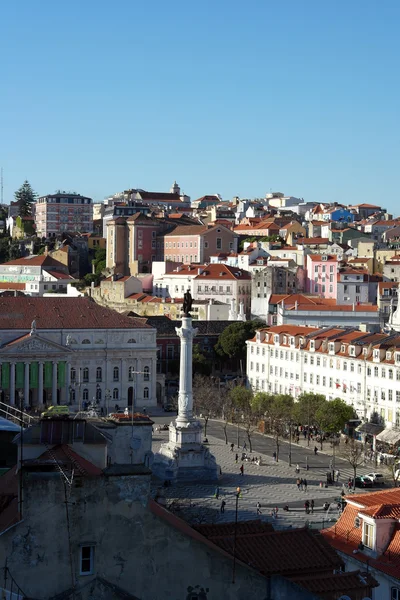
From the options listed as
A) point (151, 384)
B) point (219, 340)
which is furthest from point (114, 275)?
point (151, 384)

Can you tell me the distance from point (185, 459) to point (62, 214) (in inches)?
4536

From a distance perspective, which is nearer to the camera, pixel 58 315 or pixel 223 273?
pixel 58 315

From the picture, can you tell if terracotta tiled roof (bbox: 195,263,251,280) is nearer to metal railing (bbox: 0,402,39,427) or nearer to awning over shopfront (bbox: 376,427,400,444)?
awning over shopfront (bbox: 376,427,400,444)

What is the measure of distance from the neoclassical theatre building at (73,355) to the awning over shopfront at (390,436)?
2387 centimetres

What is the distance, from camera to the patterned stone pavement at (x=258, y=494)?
4275 centimetres

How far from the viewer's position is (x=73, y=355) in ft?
274

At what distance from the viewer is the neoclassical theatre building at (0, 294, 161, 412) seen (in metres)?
81.4

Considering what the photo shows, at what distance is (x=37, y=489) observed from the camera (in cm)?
1602

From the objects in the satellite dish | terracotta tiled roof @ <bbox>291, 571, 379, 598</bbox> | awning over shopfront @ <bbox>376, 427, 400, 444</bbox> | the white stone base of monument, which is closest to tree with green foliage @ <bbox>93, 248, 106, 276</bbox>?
awning over shopfront @ <bbox>376, 427, 400, 444</bbox>

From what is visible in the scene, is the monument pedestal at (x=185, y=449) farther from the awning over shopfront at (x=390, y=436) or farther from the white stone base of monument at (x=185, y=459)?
the awning over shopfront at (x=390, y=436)

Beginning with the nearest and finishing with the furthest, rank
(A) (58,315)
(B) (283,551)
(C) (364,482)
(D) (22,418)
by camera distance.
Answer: (B) (283,551) → (D) (22,418) → (C) (364,482) → (A) (58,315)

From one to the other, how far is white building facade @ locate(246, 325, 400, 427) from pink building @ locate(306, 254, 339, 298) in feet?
109

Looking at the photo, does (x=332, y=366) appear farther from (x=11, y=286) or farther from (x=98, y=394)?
(x=11, y=286)

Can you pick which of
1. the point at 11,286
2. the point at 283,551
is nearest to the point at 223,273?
the point at 11,286
